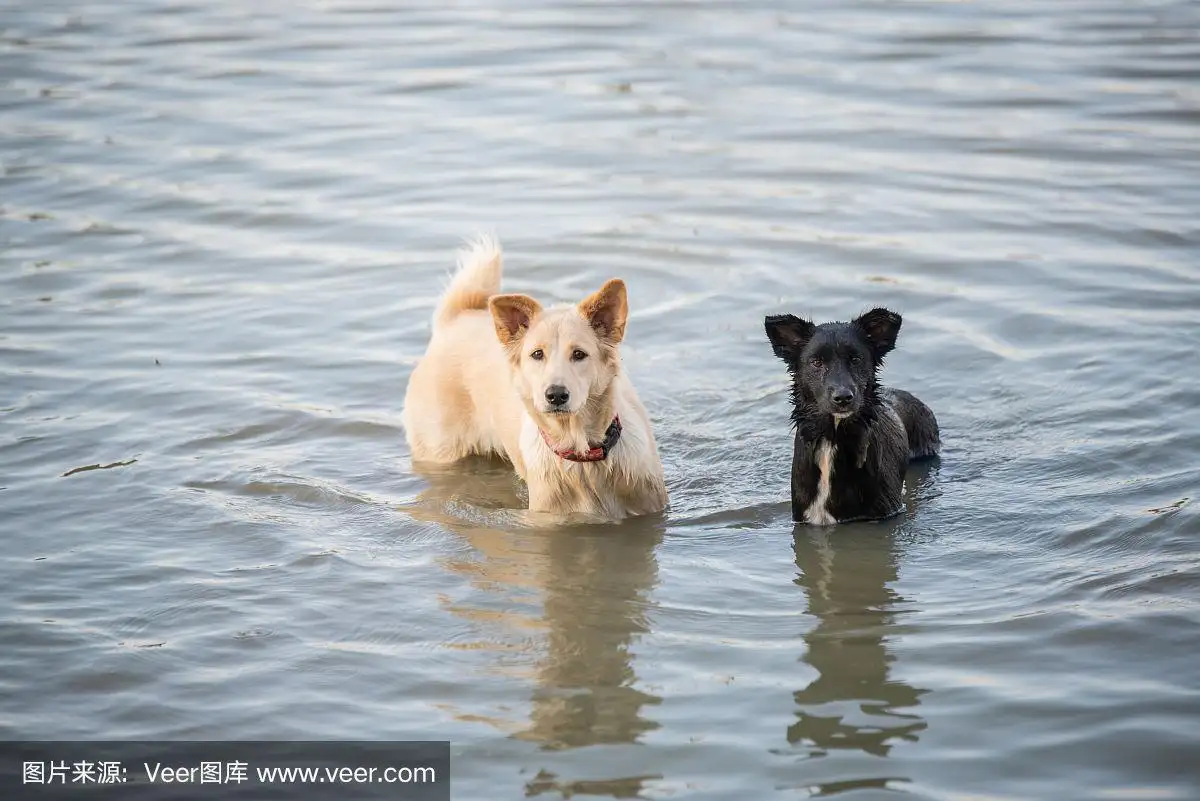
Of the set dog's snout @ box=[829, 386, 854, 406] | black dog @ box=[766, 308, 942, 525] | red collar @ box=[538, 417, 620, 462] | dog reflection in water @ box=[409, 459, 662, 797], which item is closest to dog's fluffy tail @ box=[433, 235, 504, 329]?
dog reflection in water @ box=[409, 459, 662, 797]

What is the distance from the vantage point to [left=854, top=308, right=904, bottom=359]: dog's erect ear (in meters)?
6.97

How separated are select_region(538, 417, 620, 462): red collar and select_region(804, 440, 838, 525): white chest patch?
3.38 feet

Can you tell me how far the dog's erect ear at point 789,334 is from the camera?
7.07m

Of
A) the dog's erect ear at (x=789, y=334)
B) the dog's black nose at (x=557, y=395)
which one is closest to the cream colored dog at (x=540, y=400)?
the dog's black nose at (x=557, y=395)

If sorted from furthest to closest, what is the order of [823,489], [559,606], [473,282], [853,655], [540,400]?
[473,282], [823,489], [540,400], [559,606], [853,655]

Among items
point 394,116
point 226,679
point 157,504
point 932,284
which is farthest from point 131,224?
point 226,679

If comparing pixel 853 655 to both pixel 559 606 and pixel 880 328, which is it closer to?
pixel 559 606

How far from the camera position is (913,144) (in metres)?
13.7

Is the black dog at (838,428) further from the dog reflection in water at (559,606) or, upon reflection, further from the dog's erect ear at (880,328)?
the dog reflection in water at (559,606)

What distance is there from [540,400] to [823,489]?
1.48 meters

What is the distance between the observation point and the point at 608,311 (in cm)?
700

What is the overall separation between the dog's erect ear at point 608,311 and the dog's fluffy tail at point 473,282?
169 centimetres

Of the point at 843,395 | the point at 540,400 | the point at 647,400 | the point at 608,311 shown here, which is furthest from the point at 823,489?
the point at 647,400

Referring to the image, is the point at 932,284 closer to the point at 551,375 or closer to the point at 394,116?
the point at 551,375
